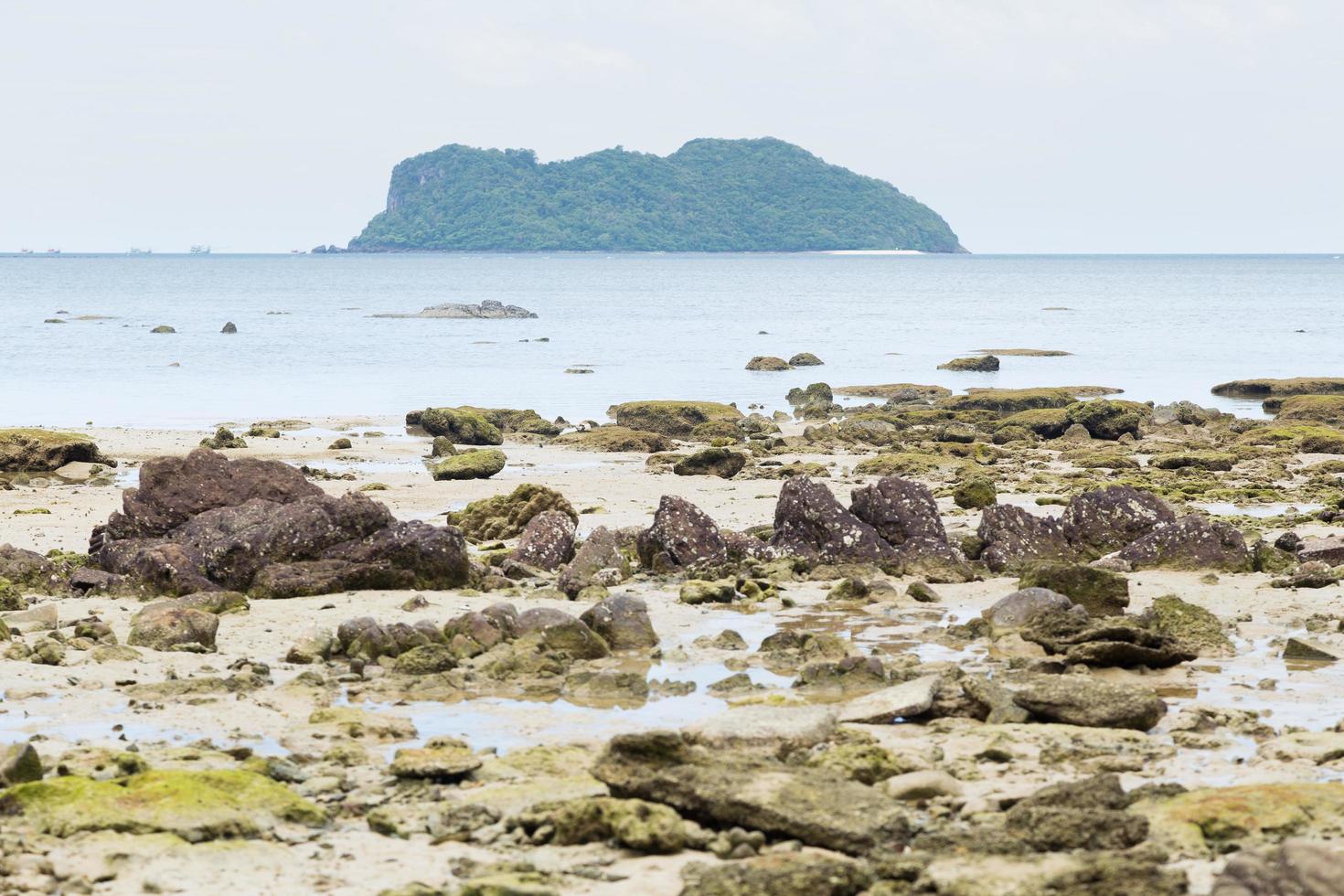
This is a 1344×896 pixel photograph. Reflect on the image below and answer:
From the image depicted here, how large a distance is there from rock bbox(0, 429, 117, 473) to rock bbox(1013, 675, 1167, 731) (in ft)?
62.9

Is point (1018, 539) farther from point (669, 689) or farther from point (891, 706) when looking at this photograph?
point (891, 706)

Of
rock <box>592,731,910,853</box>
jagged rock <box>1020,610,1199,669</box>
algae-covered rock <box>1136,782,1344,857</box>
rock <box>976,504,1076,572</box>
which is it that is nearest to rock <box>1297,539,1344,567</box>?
rock <box>976,504,1076,572</box>

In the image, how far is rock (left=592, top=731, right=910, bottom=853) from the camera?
778 centimetres

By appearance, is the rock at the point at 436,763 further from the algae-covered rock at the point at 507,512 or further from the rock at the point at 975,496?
the rock at the point at 975,496

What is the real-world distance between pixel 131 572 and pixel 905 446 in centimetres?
1732

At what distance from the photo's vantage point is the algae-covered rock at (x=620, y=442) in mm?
30234

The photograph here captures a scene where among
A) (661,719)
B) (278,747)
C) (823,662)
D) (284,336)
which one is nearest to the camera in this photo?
(278,747)

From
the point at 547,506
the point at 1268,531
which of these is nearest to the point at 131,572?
the point at 547,506

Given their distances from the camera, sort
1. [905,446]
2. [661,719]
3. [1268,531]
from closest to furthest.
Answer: [661,719], [1268,531], [905,446]

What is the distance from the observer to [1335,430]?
3039 cm

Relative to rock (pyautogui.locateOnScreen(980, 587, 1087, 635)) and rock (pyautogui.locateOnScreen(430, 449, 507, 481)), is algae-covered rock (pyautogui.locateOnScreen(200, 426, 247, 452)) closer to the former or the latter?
rock (pyautogui.locateOnScreen(430, 449, 507, 481))

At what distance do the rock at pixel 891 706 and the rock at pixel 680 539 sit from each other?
5951mm

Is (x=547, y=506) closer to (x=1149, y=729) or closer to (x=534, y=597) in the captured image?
(x=534, y=597)

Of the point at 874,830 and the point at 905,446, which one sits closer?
the point at 874,830
